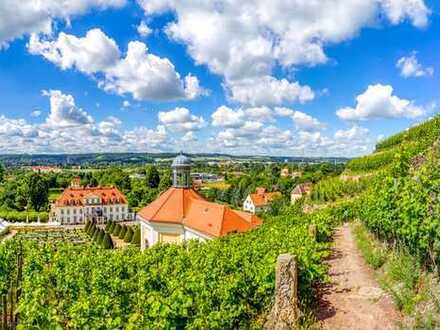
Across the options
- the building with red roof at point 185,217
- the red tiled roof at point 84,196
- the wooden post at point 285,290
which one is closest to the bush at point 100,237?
the building with red roof at point 185,217

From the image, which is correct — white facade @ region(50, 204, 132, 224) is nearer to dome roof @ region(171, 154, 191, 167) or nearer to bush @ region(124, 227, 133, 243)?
bush @ region(124, 227, 133, 243)

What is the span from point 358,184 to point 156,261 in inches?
902

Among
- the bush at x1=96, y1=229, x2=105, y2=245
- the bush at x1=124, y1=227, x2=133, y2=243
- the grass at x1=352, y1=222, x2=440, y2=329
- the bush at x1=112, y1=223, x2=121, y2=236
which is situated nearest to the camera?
the grass at x1=352, y1=222, x2=440, y2=329

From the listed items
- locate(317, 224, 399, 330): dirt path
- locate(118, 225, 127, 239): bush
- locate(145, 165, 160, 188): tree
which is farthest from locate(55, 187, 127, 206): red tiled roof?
locate(317, 224, 399, 330): dirt path

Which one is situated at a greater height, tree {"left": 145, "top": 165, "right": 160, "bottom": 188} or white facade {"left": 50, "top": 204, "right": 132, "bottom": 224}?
tree {"left": 145, "top": 165, "right": 160, "bottom": 188}

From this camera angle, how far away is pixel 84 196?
234ft

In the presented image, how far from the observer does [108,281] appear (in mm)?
9531

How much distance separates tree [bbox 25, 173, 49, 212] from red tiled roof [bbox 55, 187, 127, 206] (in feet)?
25.7

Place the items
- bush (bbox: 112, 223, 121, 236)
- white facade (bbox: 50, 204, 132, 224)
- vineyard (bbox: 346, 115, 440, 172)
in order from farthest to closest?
white facade (bbox: 50, 204, 132, 224), bush (bbox: 112, 223, 121, 236), vineyard (bbox: 346, 115, 440, 172)

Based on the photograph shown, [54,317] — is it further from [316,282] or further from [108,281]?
[316,282]

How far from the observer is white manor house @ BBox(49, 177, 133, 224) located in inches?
2709

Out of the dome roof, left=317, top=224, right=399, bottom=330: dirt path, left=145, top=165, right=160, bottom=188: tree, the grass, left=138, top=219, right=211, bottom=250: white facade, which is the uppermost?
the dome roof

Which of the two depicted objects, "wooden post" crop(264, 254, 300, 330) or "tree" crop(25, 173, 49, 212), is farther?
"tree" crop(25, 173, 49, 212)

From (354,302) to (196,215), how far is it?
1704 cm
